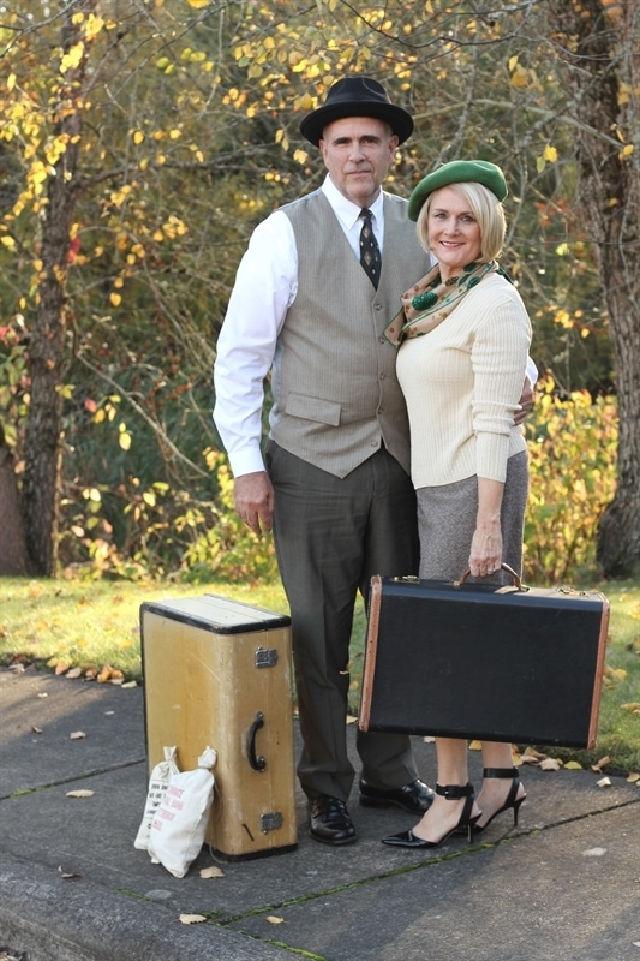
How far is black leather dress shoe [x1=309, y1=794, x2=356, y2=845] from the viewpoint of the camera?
421 cm

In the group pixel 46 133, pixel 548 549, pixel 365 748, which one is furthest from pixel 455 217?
pixel 46 133

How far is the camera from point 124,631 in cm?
740

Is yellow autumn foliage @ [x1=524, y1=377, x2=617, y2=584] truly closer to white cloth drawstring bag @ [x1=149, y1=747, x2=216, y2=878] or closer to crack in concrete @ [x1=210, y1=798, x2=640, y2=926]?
crack in concrete @ [x1=210, y1=798, x2=640, y2=926]

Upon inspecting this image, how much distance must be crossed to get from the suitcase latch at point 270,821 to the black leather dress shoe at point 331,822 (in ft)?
0.53

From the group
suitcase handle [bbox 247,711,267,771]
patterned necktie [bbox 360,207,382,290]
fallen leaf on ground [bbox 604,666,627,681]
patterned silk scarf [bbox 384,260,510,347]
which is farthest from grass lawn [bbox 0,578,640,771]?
patterned necktie [bbox 360,207,382,290]

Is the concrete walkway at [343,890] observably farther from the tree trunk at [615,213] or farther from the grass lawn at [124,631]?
the tree trunk at [615,213]

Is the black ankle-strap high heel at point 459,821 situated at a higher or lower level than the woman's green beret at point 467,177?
lower

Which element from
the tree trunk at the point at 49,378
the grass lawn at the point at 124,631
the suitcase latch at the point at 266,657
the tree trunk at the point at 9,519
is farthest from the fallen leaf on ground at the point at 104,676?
the tree trunk at the point at 49,378

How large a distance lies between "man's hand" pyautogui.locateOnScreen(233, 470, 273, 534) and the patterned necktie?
0.66 meters

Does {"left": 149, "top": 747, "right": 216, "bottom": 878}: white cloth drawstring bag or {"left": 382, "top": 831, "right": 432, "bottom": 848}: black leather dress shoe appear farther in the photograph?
{"left": 382, "top": 831, "right": 432, "bottom": 848}: black leather dress shoe

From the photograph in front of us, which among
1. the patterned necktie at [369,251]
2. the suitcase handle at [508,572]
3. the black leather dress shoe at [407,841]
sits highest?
the patterned necktie at [369,251]

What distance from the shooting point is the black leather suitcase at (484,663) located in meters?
3.79

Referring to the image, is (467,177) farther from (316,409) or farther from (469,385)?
(316,409)

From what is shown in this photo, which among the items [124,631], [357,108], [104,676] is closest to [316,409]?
[357,108]
